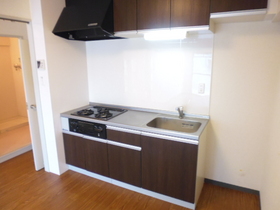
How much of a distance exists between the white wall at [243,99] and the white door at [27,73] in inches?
91.3

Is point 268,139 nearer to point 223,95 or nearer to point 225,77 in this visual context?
point 223,95

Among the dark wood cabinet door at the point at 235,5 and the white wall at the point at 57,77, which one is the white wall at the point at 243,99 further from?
the white wall at the point at 57,77

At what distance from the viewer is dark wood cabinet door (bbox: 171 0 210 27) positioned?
1.74 m

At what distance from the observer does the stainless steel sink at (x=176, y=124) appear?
226 centimetres

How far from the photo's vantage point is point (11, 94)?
478 cm

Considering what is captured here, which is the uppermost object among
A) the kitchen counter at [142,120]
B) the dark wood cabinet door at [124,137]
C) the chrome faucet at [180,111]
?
the chrome faucet at [180,111]

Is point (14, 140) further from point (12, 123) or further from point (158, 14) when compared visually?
point (158, 14)

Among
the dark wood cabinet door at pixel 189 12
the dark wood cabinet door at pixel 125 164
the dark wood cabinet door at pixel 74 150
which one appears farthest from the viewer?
the dark wood cabinet door at pixel 74 150

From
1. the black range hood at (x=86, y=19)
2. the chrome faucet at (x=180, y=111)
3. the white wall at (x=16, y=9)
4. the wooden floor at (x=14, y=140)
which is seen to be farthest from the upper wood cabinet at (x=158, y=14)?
the wooden floor at (x=14, y=140)

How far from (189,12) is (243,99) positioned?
1.08m

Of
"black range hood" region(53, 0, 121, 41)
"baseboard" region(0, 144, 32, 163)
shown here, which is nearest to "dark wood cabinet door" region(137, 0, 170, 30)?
"black range hood" region(53, 0, 121, 41)

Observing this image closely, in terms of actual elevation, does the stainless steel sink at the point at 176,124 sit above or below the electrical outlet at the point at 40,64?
below

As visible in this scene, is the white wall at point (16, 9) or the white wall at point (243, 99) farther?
the white wall at point (16, 9)

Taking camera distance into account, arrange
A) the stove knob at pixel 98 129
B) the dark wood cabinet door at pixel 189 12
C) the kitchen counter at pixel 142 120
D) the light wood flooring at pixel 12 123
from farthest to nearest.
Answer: the light wood flooring at pixel 12 123 < the stove knob at pixel 98 129 < the kitchen counter at pixel 142 120 < the dark wood cabinet door at pixel 189 12
